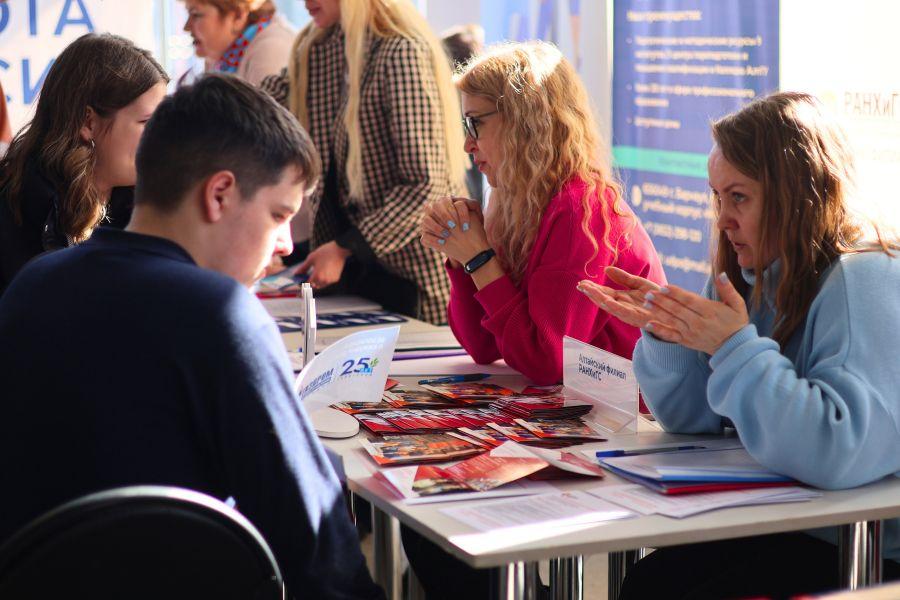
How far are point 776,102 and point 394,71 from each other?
5.83ft

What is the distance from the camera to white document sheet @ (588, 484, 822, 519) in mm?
1521

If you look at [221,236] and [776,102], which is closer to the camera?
[221,236]

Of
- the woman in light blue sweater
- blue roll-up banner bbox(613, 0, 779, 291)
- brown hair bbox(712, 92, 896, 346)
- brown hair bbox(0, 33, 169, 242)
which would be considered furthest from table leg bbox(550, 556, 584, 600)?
blue roll-up banner bbox(613, 0, 779, 291)

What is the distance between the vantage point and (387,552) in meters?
1.88

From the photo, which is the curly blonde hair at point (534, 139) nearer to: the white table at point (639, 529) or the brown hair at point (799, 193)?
the brown hair at point (799, 193)

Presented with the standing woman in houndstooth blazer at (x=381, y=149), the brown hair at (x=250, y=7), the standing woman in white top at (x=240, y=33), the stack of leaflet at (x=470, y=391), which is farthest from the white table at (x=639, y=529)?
the brown hair at (x=250, y=7)

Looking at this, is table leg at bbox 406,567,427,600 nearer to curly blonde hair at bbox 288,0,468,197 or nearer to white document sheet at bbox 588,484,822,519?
white document sheet at bbox 588,484,822,519

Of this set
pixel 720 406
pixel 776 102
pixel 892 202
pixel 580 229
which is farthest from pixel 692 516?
pixel 892 202

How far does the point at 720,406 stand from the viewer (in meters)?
1.69

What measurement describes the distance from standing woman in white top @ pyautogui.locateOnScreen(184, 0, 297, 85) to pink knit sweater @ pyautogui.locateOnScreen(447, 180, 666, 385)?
7.49 feet

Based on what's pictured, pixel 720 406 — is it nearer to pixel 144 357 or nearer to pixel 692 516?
pixel 692 516

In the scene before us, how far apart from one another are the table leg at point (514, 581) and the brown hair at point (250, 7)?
345 cm

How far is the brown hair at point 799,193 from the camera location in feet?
5.80

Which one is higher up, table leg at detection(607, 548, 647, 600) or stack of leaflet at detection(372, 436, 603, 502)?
stack of leaflet at detection(372, 436, 603, 502)
